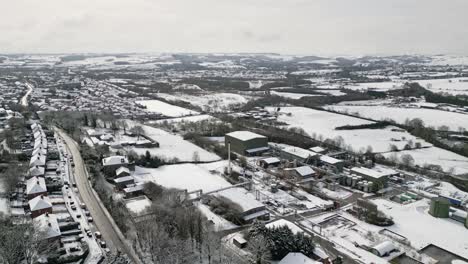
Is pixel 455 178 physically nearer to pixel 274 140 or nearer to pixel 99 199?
pixel 274 140

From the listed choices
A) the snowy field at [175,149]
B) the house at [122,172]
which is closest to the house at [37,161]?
the house at [122,172]

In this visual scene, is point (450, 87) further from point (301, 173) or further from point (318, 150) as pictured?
point (301, 173)

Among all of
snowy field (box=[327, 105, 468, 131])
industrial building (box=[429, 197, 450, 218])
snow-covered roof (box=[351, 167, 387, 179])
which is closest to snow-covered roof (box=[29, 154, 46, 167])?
snow-covered roof (box=[351, 167, 387, 179])

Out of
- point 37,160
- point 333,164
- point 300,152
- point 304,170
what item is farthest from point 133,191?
point 333,164

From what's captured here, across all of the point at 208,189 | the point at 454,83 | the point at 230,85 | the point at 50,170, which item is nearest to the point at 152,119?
the point at 50,170

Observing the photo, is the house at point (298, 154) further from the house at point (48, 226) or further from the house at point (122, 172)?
the house at point (48, 226)

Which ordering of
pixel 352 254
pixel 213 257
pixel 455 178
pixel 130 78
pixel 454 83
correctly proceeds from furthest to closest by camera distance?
pixel 130 78
pixel 454 83
pixel 455 178
pixel 352 254
pixel 213 257

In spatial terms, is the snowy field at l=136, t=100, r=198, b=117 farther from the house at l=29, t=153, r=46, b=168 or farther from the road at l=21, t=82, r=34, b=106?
the house at l=29, t=153, r=46, b=168
